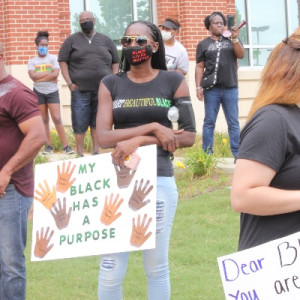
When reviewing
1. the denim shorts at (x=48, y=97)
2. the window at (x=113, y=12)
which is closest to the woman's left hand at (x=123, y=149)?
the denim shorts at (x=48, y=97)

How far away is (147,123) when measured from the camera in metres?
5.09

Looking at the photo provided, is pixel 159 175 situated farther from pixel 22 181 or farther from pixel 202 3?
pixel 202 3

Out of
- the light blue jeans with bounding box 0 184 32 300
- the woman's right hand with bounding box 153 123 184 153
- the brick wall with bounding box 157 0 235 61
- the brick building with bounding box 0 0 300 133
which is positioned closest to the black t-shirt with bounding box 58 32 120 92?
the brick building with bounding box 0 0 300 133

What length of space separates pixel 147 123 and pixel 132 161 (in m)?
0.27

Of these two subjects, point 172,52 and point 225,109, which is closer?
point 225,109

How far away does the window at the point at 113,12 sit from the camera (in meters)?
15.5

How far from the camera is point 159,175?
5035 millimetres

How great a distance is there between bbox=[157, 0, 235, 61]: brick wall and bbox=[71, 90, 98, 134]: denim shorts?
4.33 meters

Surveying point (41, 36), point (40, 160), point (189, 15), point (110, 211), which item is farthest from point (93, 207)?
point (189, 15)

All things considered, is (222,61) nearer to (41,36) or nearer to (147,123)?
(41,36)

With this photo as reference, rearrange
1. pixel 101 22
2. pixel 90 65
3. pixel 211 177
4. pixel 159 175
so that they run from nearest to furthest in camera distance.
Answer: pixel 159 175, pixel 211 177, pixel 90 65, pixel 101 22

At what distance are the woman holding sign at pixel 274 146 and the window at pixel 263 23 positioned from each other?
1420 centimetres

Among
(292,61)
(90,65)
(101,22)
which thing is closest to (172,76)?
(292,61)

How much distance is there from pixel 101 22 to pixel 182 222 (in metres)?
7.49
